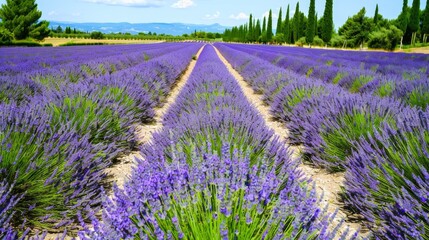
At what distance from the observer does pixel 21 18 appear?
139 feet

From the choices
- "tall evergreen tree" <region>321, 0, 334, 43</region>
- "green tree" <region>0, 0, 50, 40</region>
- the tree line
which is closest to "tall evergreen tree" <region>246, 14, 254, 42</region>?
the tree line

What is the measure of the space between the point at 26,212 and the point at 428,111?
3.08 metres

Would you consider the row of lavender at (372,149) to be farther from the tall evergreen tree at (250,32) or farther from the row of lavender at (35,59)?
the tall evergreen tree at (250,32)

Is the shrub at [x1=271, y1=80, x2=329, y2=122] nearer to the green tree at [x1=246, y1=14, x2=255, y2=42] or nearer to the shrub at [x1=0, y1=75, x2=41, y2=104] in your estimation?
the shrub at [x1=0, y1=75, x2=41, y2=104]

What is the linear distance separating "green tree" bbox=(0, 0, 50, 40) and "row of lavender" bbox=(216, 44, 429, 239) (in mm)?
45306

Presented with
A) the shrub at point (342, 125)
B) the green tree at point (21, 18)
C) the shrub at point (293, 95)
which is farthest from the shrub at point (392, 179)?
the green tree at point (21, 18)

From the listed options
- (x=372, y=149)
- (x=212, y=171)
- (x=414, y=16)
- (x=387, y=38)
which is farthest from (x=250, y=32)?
(x=212, y=171)

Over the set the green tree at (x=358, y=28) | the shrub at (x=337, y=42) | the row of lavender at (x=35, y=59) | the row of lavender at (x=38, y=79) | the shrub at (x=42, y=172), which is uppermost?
the green tree at (x=358, y=28)

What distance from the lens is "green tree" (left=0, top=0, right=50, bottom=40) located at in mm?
42656

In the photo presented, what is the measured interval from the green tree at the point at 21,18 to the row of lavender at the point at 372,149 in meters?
45.3

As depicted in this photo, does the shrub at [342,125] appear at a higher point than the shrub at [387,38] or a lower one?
lower

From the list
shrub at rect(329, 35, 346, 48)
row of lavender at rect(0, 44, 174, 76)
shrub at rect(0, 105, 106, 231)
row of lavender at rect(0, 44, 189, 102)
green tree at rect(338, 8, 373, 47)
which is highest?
green tree at rect(338, 8, 373, 47)

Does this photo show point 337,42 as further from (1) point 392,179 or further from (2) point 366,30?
(1) point 392,179

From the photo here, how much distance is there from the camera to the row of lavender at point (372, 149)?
6.63 feet
